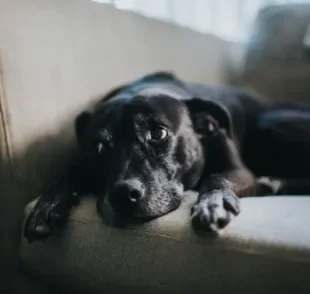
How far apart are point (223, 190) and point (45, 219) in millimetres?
420

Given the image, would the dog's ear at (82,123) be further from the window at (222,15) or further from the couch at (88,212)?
the window at (222,15)

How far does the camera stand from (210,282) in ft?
3.64

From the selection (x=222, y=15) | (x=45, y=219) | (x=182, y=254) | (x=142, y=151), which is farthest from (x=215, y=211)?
(x=222, y=15)

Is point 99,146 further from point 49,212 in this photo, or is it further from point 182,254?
point 182,254

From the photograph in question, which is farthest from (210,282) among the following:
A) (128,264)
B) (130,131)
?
(130,131)

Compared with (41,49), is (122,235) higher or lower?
lower

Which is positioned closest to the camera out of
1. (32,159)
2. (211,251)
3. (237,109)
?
(211,251)

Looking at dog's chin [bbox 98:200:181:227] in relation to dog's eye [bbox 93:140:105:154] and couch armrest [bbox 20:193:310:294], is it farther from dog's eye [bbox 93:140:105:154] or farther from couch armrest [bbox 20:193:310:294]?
dog's eye [bbox 93:140:105:154]

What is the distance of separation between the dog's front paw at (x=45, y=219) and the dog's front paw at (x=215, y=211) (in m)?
0.31

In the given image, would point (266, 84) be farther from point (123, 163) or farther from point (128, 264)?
point (128, 264)

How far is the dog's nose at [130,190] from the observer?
4.12 feet

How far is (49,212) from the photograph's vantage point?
51.4 inches

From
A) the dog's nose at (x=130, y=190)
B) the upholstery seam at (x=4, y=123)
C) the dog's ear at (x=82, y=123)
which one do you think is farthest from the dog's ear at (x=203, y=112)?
the upholstery seam at (x=4, y=123)

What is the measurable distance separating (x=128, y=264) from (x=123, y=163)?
27cm
